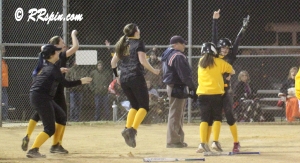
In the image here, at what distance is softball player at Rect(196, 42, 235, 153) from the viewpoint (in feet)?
34.9

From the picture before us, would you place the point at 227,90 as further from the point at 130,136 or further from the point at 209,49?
the point at 130,136

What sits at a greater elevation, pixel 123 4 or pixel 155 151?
pixel 123 4

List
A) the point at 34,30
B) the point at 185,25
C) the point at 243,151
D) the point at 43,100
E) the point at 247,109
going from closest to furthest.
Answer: the point at 43,100
the point at 243,151
the point at 247,109
the point at 34,30
the point at 185,25

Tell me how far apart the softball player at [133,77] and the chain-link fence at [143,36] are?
546cm

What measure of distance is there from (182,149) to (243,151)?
96 cm

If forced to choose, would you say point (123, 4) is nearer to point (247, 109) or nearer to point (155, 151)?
point (247, 109)

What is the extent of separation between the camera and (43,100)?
10289 mm

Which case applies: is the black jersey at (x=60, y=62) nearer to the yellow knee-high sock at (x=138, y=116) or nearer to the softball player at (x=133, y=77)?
the softball player at (x=133, y=77)

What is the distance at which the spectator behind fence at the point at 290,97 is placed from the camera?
17266mm

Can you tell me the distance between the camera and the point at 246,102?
58.0 feet

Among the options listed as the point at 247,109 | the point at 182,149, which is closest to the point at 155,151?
the point at 182,149

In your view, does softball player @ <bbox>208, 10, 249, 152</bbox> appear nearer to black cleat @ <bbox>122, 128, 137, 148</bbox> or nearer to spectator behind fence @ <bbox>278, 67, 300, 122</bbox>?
black cleat @ <bbox>122, 128, 137, 148</bbox>

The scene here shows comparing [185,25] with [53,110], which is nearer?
[53,110]

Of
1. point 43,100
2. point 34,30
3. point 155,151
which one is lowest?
point 155,151
